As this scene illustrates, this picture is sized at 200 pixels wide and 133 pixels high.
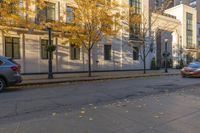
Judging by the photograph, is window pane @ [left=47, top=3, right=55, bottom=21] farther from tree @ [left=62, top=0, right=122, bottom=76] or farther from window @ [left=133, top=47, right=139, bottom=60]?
window @ [left=133, top=47, right=139, bottom=60]

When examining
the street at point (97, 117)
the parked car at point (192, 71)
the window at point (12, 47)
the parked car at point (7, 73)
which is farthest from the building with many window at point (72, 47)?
the street at point (97, 117)

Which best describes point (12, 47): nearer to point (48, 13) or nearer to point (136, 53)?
point (48, 13)

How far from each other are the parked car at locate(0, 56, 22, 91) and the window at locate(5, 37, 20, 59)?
10.9m

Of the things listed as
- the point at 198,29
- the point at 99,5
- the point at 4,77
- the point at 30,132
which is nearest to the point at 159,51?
the point at 198,29

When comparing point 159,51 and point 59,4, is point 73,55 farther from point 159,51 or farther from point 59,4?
point 159,51

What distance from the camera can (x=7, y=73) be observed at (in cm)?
1175

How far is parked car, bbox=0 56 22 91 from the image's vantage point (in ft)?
38.2

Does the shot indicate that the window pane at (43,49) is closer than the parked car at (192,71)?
No

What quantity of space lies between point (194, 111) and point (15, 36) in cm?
1896

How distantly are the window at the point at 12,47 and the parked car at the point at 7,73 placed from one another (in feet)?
35.8

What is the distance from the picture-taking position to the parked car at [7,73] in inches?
459

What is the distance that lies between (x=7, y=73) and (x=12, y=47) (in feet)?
38.0

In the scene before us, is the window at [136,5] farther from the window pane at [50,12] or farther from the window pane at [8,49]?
the window pane at [8,49]

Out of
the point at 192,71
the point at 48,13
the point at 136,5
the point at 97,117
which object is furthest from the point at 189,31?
the point at 97,117
